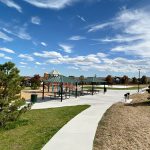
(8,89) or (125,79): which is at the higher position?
(125,79)

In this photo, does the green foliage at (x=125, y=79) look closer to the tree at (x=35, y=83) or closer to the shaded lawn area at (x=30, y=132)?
the tree at (x=35, y=83)

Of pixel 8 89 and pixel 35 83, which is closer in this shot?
pixel 8 89

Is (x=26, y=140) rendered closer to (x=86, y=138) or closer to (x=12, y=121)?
(x=86, y=138)

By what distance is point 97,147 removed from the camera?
10445mm

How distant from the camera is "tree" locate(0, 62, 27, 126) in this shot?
1404cm

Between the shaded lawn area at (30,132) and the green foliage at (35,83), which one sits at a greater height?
the green foliage at (35,83)


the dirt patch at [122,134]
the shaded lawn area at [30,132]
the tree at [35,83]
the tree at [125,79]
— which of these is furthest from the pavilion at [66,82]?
the tree at [125,79]

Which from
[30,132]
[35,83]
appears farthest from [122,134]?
[35,83]

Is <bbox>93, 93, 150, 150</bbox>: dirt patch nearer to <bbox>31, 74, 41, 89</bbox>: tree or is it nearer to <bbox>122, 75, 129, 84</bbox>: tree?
<bbox>31, 74, 41, 89</bbox>: tree

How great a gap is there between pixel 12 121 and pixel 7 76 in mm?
2824

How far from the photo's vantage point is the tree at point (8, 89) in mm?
14035

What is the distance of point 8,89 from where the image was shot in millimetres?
14164

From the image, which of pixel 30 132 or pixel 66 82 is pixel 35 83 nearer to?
pixel 66 82

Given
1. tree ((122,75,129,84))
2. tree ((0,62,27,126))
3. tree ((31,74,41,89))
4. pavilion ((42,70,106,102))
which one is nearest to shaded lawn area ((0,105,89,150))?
tree ((0,62,27,126))
